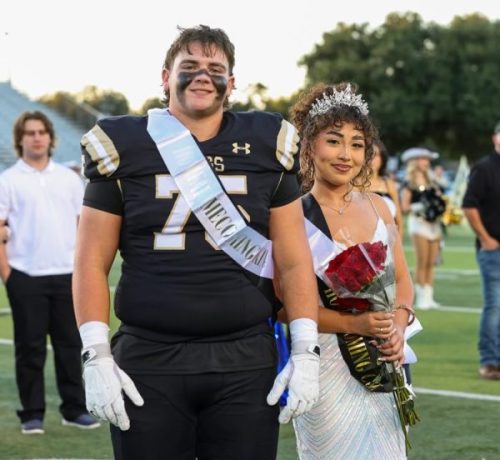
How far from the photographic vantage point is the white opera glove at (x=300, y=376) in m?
3.37

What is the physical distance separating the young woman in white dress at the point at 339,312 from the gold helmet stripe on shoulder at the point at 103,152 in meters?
1.14

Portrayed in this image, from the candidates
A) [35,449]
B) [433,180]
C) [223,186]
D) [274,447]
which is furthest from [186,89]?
[433,180]

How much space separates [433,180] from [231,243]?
10.6 meters

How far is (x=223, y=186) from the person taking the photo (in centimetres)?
338

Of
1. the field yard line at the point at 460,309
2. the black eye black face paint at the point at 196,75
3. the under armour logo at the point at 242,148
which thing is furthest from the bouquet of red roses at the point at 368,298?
the field yard line at the point at 460,309

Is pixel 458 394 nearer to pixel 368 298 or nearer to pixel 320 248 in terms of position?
pixel 320 248

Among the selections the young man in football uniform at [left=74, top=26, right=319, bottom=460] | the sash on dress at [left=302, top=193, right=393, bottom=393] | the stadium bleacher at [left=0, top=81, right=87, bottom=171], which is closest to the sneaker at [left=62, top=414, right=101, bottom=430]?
the sash on dress at [left=302, top=193, right=393, bottom=393]

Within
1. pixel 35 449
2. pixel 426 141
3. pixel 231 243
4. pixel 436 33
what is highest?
pixel 436 33

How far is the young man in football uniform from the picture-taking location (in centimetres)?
332

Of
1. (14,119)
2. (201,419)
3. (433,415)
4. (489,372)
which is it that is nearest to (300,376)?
(201,419)

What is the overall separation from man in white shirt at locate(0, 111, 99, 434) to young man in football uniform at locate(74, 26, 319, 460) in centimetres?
364

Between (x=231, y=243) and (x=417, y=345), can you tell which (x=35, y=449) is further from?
(x=417, y=345)

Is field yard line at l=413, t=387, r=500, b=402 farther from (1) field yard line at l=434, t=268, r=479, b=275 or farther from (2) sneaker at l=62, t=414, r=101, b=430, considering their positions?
(1) field yard line at l=434, t=268, r=479, b=275

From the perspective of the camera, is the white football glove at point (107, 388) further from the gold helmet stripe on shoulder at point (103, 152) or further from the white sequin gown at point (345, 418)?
the white sequin gown at point (345, 418)
